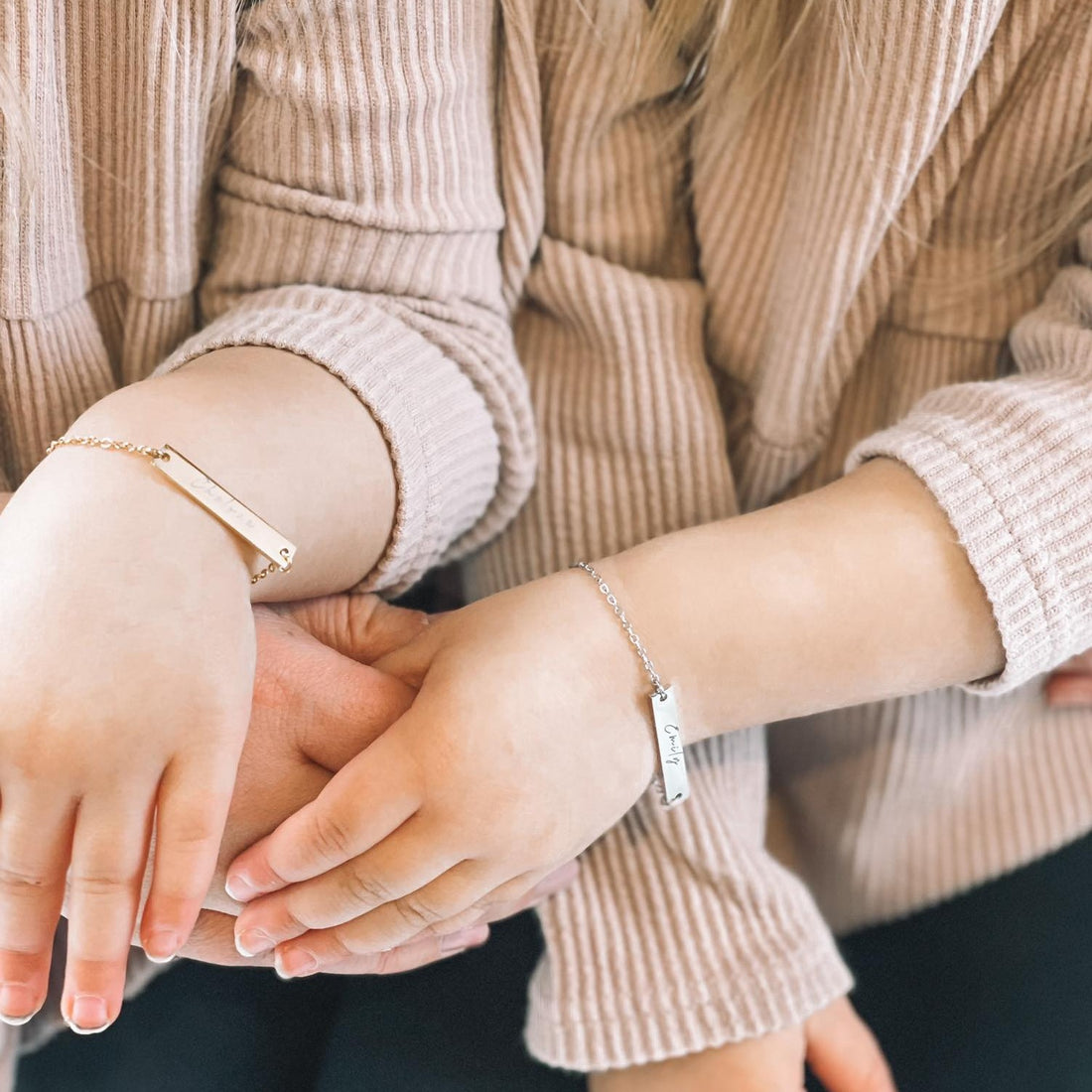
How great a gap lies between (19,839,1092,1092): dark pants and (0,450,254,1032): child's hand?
29cm

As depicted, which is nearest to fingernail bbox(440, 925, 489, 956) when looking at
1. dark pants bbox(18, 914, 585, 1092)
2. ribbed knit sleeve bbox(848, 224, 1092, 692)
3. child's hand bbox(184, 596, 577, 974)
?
child's hand bbox(184, 596, 577, 974)

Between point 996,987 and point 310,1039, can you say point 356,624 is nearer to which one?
point 310,1039

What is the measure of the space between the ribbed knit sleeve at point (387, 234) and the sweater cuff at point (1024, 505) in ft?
0.91

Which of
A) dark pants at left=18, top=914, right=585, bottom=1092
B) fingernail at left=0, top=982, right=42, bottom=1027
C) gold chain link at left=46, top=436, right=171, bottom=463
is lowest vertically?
dark pants at left=18, top=914, right=585, bottom=1092

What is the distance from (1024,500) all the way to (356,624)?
40 cm

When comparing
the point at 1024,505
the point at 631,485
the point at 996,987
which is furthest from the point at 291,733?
the point at 996,987

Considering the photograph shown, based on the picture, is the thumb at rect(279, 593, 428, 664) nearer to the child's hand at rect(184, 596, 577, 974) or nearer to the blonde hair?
the child's hand at rect(184, 596, 577, 974)

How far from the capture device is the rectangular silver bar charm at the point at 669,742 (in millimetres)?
574

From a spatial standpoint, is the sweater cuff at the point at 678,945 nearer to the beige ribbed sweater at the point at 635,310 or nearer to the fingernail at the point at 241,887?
the beige ribbed sweater at the point at 635,310

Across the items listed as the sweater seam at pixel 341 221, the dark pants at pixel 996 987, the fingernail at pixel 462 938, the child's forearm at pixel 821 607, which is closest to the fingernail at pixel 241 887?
the fingernail at pixel 462 938

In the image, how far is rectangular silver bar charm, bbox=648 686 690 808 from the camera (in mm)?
574

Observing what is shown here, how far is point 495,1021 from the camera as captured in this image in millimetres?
748

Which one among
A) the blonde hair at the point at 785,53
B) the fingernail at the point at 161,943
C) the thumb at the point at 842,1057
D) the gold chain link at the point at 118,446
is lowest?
the thumb at the point at 842,1057

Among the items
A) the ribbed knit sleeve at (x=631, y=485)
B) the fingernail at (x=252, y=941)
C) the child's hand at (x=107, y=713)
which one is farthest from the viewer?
the ribbed knit sleeve at (x=631, y=485)
